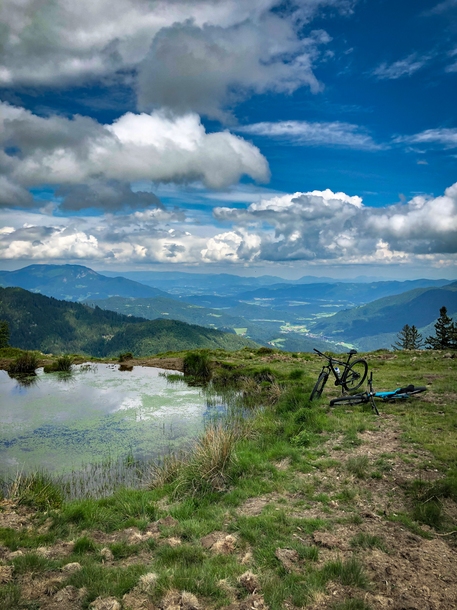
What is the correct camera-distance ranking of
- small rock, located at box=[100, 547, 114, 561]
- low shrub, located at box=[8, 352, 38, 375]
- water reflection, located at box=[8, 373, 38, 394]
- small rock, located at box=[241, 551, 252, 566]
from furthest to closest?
low shrub, located at box=[8, 352, 38, 375]
water reflection, located at box=[8, 373, 38, 394]
small rock, located at box=[100, 547, 114, 561]
small rock, located at box=[241, 551, 252, 566]

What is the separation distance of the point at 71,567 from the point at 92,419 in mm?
14293

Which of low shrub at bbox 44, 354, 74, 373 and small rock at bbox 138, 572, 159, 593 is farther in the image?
low shrub at bbox 44, 354, 74, 373

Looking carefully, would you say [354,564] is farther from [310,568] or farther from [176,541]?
[176,541]

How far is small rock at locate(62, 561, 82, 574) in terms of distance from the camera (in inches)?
264

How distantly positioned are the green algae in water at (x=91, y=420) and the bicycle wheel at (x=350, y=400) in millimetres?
6890

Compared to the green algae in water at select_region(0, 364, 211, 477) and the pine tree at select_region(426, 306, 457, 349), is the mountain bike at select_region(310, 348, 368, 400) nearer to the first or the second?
the green algae in water at select_region(0, 364, 211, 477)

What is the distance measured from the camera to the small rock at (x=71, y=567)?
670 cm

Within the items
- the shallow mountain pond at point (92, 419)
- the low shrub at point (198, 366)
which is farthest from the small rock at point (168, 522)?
the low shrub at point (198, 366)

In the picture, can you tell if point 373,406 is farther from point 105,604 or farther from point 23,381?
point 23,381

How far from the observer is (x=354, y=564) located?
628 cm

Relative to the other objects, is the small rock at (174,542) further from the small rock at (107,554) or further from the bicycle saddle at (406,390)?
the bicycle saddle at (406,390)

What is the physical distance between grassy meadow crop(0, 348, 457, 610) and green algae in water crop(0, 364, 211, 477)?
294 centimetres

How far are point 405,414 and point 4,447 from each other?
17.9 m

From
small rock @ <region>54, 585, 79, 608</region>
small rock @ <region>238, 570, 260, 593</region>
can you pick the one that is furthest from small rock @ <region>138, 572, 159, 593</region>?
small rock @ <region>238, 570, 260, 593</region>
